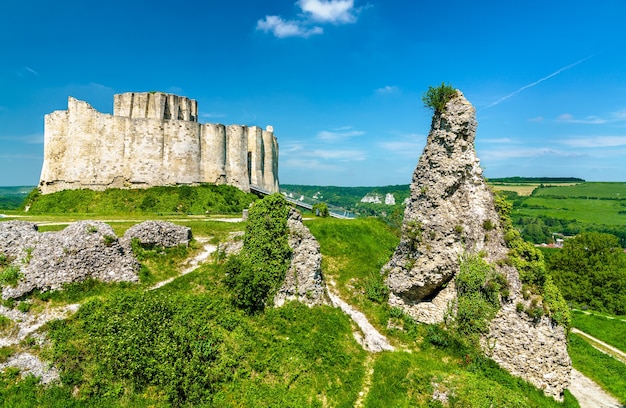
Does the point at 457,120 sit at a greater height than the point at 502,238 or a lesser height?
greater

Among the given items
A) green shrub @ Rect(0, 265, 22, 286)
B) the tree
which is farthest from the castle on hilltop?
the tree

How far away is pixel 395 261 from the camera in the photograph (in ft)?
61.9

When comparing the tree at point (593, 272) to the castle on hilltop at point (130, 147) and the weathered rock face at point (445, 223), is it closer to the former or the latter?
the weathered rock face at point (445, 223)

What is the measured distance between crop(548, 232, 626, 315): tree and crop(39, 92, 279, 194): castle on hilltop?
4259cm

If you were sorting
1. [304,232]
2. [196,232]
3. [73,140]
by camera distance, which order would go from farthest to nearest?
[73,140] → [196,232] → [304,232]

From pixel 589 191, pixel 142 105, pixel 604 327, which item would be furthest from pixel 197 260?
pixel 589 191

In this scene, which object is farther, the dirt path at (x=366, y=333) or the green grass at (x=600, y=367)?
the green grass at (x=600, y=367)

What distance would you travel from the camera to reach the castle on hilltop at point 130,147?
136 ft

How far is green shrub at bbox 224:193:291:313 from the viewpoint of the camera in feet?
49.5

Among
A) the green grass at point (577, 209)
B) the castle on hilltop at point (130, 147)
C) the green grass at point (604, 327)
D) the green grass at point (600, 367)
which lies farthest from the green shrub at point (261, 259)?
the green grass at point (577, 209)

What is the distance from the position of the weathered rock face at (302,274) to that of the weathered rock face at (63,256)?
6959 millimetres

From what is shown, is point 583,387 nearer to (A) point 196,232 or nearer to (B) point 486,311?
(B) point 486,311

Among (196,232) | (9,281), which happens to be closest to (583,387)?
(196,232)

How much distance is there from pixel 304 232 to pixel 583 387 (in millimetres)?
14650
